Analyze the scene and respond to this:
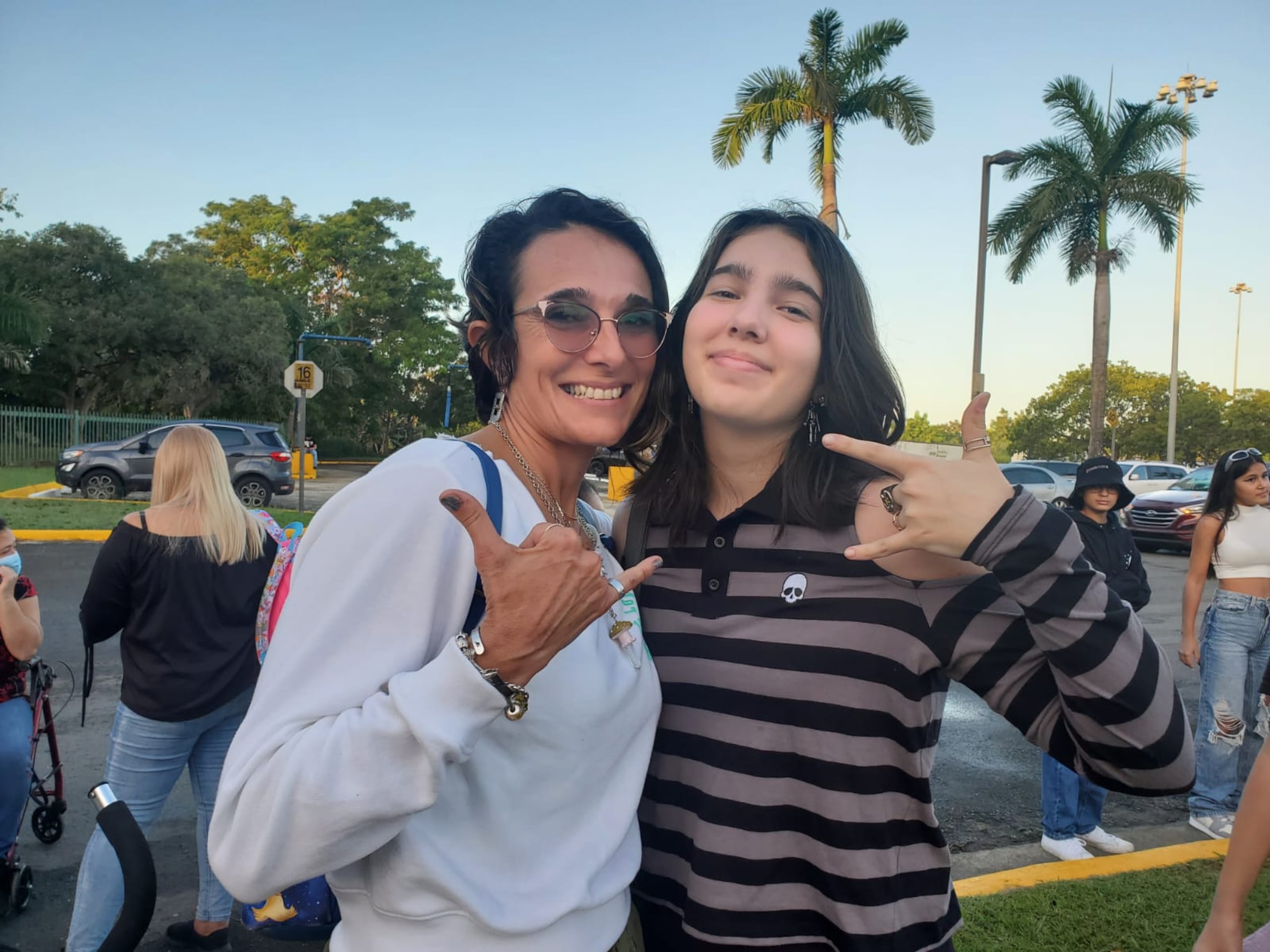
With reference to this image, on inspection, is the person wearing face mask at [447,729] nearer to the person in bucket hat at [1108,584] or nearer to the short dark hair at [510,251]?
the short dark hair at [510,251]

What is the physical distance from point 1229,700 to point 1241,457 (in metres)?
1.51

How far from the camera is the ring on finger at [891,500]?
151 cm

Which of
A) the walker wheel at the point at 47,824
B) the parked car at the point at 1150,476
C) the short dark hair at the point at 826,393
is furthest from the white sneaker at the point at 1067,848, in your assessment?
the parked car at the point at 1150,476

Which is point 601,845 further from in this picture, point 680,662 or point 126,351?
point 126,351

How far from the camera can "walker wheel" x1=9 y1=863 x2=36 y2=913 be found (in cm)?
359

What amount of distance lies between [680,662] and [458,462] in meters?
0.64

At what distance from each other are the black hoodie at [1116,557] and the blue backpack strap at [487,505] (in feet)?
14.3

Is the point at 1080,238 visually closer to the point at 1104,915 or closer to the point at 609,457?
the point at 1104,915

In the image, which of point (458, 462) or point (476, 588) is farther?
point (458, 462)

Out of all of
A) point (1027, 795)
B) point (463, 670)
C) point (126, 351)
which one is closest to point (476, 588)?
point (463, 670)

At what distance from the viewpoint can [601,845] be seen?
152 cm

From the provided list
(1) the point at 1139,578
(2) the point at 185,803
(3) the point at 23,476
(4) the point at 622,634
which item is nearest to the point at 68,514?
(3) the point at 23,476

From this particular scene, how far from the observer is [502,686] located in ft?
4.03

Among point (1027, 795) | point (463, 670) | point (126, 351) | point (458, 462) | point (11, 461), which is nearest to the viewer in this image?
point (463, 670)
